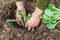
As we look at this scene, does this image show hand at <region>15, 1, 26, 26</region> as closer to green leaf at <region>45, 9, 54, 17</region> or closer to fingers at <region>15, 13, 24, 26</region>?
fingers at <region>15, 13, 24, 26</region>

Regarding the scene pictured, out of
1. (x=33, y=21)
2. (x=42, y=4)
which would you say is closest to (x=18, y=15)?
(x=33, y=21)

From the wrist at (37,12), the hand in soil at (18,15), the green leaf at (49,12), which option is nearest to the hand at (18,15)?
the hand in soil at (18,15)

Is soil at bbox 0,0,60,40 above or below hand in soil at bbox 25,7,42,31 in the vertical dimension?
below

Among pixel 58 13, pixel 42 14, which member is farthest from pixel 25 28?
pixel 58 13

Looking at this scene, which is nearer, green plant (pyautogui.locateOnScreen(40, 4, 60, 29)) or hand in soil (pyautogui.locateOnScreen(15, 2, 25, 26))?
green plant (pyautogui.locateOnScreen(40, 4, 60, 29))

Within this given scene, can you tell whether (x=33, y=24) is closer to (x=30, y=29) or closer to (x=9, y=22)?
(x=30, y=29)

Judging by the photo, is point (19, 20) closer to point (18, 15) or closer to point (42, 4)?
point (18, 15)

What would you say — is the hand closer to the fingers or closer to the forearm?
the fingers

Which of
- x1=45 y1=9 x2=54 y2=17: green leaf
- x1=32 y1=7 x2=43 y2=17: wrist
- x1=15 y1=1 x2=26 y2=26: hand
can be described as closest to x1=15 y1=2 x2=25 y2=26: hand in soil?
x1=15 y1=1 x2=26 y2=26: hand

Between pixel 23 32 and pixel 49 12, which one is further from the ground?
pixel 49 12

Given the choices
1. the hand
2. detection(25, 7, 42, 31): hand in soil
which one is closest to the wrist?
detection(25, 7, 42, 31): hand in soil

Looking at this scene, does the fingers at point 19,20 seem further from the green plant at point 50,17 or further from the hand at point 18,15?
the green plant at point 50,17

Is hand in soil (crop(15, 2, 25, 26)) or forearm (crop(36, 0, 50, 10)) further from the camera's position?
hand in soil (crop(15, 2, 25, 26))

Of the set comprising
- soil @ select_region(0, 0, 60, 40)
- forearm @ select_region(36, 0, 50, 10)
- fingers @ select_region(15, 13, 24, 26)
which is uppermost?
forearm @ select_region(36, 0, 50, 10)
